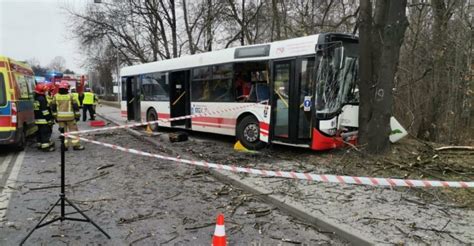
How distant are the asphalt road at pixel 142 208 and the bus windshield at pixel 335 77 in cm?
291

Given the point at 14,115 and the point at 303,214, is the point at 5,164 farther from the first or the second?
the point at 303,214

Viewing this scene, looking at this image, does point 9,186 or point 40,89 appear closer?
point 9,186

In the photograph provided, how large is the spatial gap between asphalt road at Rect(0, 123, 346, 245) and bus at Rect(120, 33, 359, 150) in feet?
7.67

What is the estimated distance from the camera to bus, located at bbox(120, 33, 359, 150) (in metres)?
8.63

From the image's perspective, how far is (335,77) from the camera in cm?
870

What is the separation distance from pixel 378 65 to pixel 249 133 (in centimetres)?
350

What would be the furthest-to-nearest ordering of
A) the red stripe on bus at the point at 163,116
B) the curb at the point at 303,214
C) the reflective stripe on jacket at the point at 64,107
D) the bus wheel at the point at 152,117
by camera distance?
the bus wheel at the point at 152,117
the red stripe on bus at the point at 163,116
the reflective stripe on jacket at the point at 64,107
the curb at the point at 303,214

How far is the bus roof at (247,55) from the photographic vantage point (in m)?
8.85

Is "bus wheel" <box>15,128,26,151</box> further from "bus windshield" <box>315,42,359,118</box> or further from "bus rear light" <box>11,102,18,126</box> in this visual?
"bus windshield" <box>315,42,359,118</box>

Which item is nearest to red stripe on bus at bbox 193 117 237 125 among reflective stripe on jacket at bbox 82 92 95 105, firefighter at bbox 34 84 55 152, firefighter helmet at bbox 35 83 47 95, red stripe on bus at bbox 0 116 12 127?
firefighter at bbox 34 84 55 152

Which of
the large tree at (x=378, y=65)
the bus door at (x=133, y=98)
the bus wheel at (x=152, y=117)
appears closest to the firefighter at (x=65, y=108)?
the bus wheel at (x=152, y=117)

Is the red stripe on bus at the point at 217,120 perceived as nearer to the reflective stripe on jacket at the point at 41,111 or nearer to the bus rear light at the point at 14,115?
the reflective stripe on jacket at the point at 41,111

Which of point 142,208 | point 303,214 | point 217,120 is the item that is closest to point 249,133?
point 217,120

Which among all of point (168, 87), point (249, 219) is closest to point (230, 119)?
point (168, 87)
